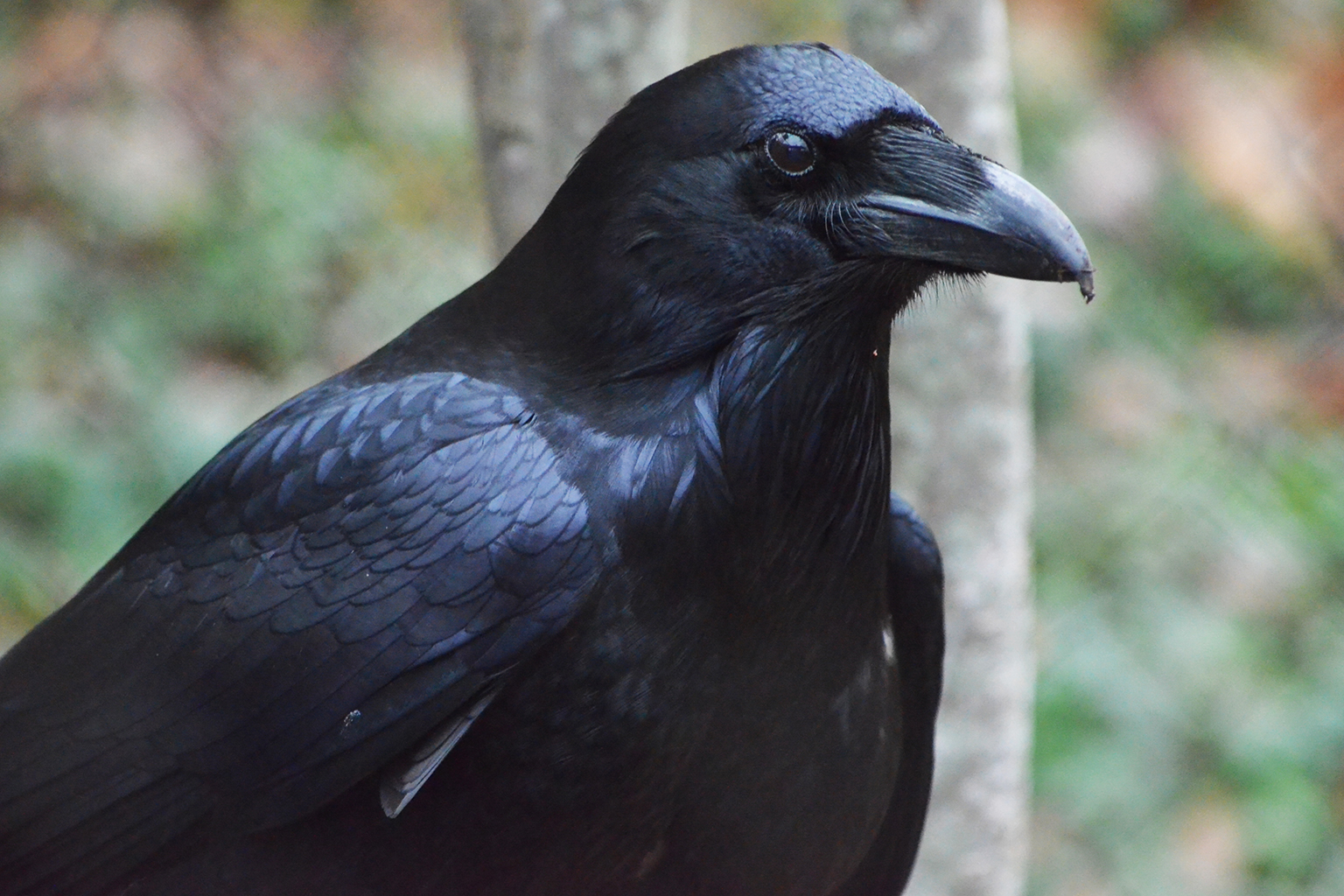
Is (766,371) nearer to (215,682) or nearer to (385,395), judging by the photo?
(385,395)

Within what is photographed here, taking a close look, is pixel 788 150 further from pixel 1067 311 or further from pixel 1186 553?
pixel 1067 311

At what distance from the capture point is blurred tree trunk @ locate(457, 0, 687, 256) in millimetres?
2932

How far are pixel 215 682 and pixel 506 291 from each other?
0.61 metres

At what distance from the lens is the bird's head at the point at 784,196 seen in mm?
2119

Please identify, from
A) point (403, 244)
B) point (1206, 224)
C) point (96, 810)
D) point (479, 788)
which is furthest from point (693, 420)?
point (1206, 224)

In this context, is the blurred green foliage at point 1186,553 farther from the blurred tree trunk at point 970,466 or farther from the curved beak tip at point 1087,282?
the curved beak tip at point 1087,282

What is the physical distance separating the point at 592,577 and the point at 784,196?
0.49 meters

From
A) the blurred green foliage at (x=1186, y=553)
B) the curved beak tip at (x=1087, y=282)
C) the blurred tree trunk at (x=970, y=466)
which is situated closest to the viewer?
the curved beak tip at (x=1087, y=282)

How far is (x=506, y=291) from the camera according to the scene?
2.35 metres

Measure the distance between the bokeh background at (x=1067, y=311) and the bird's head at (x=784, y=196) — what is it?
2564 mm

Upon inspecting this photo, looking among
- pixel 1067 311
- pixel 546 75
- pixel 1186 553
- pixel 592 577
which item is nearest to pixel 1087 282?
pixel 592 577

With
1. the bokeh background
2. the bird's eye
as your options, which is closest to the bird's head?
the bird's eye

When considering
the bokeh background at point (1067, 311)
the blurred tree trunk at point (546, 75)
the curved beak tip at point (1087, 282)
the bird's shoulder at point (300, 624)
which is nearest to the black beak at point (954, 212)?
the curved beak tip at point (1087, 282)

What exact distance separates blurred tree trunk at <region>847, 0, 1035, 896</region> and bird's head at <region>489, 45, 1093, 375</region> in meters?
0.72
